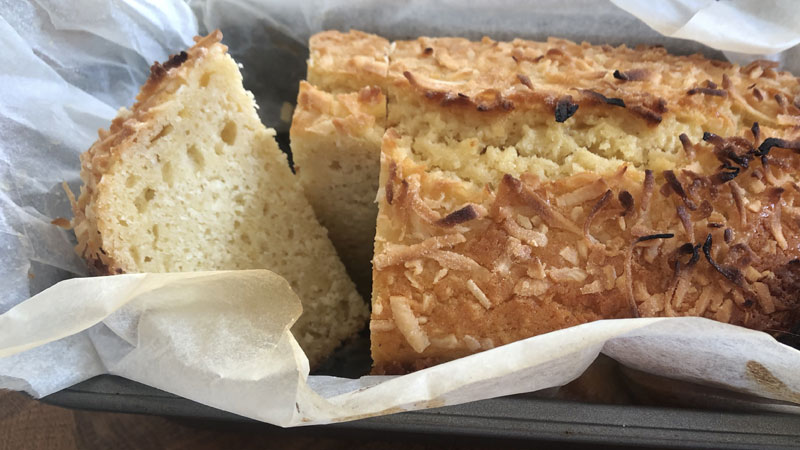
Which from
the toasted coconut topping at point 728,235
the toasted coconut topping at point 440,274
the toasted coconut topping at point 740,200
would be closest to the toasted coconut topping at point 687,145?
the toasted coconut topping at point 740,200

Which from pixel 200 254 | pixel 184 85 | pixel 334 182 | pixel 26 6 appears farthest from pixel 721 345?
pixel 26 6

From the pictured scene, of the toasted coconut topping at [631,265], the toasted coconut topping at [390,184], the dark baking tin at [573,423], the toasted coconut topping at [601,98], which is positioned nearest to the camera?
the dark baking tin at [573,423]

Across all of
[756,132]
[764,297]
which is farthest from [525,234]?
[756,132]

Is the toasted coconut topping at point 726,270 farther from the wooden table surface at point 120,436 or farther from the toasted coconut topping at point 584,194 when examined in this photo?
the wooden table surface at point 120,436

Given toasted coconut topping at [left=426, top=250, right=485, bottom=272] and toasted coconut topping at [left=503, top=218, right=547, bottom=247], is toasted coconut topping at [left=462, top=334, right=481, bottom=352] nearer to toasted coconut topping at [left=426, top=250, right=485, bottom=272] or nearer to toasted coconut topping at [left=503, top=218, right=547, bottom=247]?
toasted coconut topping at [left=426, top=250, right=485, bottom=272]

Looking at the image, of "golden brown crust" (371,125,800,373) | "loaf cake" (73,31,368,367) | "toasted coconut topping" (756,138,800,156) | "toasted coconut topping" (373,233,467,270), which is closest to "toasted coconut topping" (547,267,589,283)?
"golden brown crust" (371,125,800,373)

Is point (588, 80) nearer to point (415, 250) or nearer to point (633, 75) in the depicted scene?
point (633, 75)
